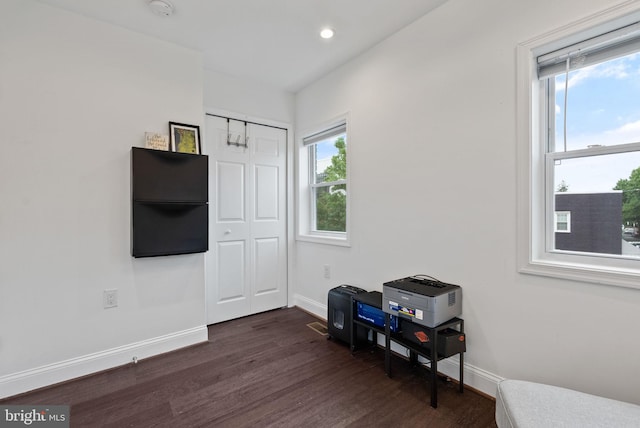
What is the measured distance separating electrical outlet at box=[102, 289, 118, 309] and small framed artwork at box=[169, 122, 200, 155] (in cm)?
123

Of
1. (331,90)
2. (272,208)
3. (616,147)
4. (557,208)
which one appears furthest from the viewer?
(272,208)

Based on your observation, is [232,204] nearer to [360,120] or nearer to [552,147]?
[360,120]

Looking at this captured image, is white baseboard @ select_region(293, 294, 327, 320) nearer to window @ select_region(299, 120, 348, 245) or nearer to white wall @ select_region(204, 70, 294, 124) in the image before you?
window @ select_region(299, 120, 348, 245)

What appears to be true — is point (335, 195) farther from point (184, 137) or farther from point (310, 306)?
point (184, 137)

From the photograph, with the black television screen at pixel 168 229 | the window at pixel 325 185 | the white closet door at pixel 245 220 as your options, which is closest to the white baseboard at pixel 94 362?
the white closet door at pixel 245 220

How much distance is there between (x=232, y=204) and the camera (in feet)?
10.5

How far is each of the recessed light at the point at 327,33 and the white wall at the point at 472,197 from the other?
1.41 feet

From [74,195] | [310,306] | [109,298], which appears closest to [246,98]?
[74,195]

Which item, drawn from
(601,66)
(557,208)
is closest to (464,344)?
(557,208)

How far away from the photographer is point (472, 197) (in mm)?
1965

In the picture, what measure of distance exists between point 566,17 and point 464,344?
1.93 metres

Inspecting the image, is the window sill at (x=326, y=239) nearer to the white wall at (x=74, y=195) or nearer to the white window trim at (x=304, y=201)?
the white window trim at (x=304, y=201)
